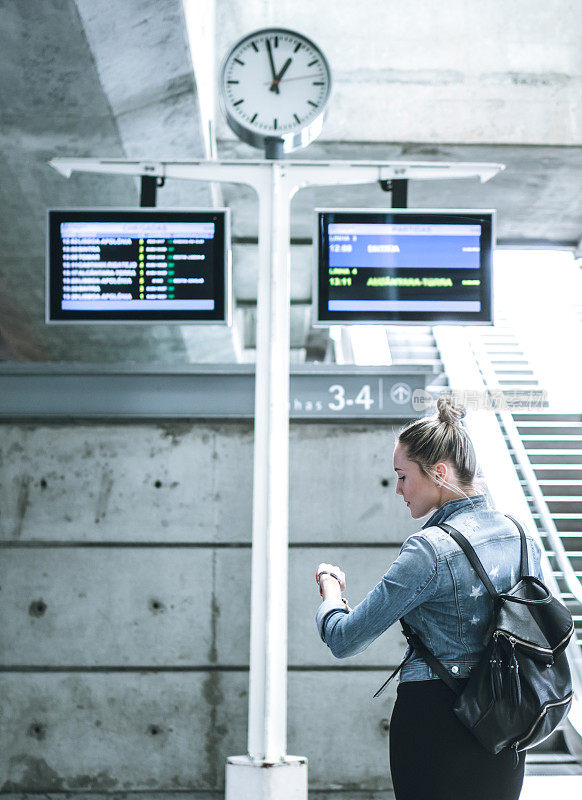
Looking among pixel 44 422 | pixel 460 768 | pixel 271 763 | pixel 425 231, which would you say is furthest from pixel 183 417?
pixel 460 768

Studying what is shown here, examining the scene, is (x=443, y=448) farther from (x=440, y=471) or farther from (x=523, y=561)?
(x=523, y=561)

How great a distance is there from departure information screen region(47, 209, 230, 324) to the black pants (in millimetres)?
2836

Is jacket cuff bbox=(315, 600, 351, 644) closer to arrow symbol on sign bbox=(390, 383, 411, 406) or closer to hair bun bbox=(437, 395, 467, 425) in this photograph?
hair bun bbox=(437, 395, 467, 425)

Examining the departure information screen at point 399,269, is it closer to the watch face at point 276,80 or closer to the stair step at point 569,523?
the watch face at point 276,80

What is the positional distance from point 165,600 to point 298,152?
3.80 meters

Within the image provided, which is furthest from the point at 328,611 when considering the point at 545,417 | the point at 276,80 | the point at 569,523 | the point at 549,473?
the point at 545,417

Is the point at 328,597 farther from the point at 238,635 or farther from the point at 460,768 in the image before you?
the point at 238,635

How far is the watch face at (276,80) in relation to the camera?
421cm

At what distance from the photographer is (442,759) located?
1.78 m

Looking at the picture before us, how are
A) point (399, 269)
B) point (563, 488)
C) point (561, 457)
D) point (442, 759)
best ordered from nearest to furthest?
point (442, 759)
point (399, 269)
point (563, 488)
point (561, 457)

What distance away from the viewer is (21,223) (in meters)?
6.03

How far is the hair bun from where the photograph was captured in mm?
2094

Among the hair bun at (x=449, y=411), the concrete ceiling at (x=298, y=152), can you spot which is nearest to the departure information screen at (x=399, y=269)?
the concrete ceiling at (x=298, y=152)

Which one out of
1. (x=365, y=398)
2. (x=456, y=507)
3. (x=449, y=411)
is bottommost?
(x=456, y=507)
